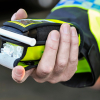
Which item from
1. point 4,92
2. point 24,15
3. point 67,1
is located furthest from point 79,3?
point 4,92

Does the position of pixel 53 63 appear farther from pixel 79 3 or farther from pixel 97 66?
pixel 79 3

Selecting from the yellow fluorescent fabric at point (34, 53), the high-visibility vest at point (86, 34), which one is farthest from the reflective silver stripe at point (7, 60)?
the high-visibility vest at point (86, 34)

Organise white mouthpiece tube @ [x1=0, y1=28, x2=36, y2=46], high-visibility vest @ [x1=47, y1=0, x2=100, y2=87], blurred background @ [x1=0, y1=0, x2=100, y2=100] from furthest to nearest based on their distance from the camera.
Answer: blurred background @ [x1=0, y1=0, x2=100, y2=100], high-visibility vest @ [x1=47, y1=0, x2=100, y2=87], white mouthpiece tube @ [x1=0, y1=28, x2=36, y2=46]

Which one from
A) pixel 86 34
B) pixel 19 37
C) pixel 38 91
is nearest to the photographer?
pixel 19 37

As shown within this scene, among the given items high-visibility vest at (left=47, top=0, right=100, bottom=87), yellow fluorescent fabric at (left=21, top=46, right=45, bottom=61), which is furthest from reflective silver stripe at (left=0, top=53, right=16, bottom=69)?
high-visibility vest at (left=47, top=0, right=100, bottom=87)

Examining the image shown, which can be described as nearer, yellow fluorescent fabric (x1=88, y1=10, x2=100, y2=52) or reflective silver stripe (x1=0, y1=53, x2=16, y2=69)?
reflective silver stripe (x1=0, y1=53, x2=16, y2=69)

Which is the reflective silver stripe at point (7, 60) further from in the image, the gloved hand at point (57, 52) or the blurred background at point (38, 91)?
the blurred background at point (38, 91)

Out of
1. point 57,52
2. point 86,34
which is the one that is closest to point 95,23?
point 86,34

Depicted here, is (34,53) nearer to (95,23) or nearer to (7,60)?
(7,60)

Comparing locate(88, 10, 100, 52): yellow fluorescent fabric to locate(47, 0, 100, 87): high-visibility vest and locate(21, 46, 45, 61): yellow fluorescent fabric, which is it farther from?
locate(21, 46, 45, 61): yellow fluorescent fabric

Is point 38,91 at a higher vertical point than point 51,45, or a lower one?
lower

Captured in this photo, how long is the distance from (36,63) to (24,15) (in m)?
0.11

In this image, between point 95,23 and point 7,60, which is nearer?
point 7,60

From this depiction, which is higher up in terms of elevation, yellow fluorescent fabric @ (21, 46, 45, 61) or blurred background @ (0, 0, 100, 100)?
yellow fluorescent fabric @ (21, 46, 45, 61)
